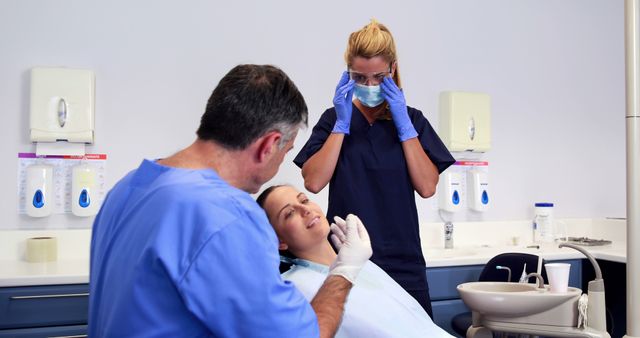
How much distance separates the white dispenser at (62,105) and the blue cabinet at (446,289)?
5.25ft

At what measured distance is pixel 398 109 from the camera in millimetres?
1854

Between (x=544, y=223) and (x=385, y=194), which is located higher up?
(x=385, y=194)

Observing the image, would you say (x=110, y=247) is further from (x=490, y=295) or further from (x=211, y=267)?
(x=490, y=295)

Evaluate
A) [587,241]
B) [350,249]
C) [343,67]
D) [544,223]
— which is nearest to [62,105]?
[343,67]

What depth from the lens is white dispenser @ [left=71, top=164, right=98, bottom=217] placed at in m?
2.60

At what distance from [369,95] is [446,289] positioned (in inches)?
45.5

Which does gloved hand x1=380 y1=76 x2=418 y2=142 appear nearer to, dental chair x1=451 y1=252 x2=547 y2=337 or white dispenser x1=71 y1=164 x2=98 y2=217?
dental chair x1=451 y1=252 x2=547 y2=337

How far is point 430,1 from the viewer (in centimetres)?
330

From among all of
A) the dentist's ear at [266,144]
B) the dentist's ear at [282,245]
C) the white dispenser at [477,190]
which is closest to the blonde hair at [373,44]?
the dentist's ear at [282,245]

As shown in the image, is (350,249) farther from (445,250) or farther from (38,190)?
(445,250)

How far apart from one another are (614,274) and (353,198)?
202 centimetres

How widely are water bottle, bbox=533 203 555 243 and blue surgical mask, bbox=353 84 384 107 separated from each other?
1849 mm

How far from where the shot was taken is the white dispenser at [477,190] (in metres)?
3.29

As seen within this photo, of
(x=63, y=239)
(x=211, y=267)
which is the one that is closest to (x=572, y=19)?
(x=63, y=239)
